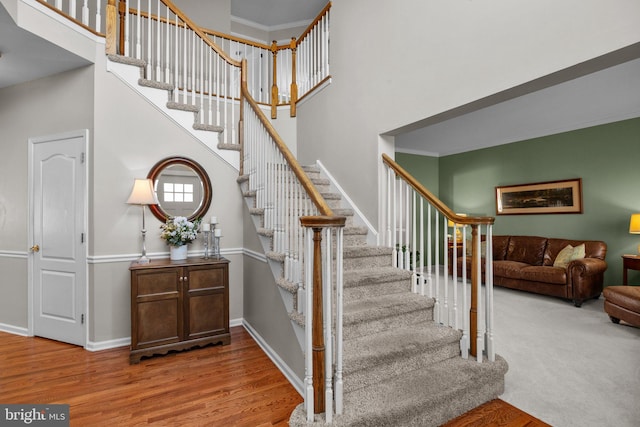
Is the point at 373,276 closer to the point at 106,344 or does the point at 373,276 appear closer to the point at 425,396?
the point at 425,396

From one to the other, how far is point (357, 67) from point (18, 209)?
13.7ft

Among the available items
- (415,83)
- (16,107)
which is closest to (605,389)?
(415,83)

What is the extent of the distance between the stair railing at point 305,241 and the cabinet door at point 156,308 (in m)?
1.05

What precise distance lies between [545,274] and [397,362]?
3.78m

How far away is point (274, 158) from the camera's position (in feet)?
9.30

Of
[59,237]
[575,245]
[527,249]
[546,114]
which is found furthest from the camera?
[527,249]

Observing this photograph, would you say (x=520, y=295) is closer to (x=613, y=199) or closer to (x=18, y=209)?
(x=613, y=199)

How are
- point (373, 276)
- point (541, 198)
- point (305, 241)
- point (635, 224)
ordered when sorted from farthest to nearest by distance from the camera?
point (541, 198) → point (635, 224) → point (373, 276) → point (305, 241)

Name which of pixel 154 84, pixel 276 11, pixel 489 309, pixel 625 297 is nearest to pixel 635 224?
pixel 625 297

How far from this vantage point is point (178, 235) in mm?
3117

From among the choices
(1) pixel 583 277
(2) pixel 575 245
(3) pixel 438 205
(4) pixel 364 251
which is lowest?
(1) pixel 583 277

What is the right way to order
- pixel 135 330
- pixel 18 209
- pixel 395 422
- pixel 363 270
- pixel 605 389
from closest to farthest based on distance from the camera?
pixel 395 422 < pixel 605 389 < pixel 135 330 < pixel 363 270 < pixel 18 209

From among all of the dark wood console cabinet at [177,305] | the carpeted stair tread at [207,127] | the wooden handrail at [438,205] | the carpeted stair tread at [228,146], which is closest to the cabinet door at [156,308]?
the dark wood console cabinet at [177,305]

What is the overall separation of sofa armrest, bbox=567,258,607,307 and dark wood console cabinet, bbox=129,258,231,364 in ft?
15.3
